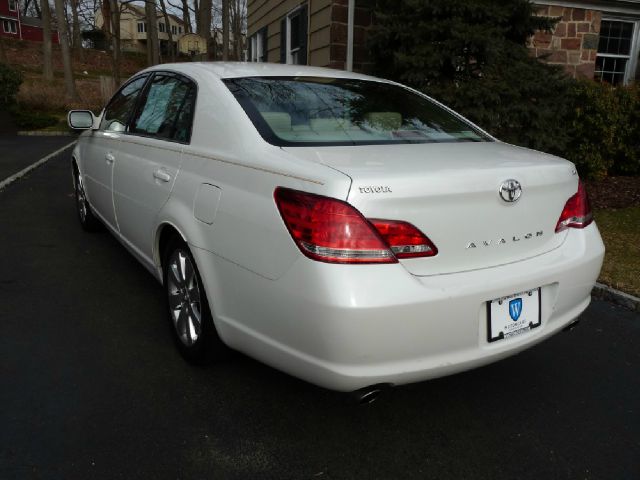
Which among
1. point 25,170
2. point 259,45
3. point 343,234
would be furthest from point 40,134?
point 343,234

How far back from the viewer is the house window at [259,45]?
14742 mm

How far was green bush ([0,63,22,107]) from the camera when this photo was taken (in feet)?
59.4

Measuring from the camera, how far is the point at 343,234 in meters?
1.98

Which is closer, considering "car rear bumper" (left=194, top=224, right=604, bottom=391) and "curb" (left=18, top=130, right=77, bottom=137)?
"car rear bumper" (left=194, top=224, right=604, bottom=391)

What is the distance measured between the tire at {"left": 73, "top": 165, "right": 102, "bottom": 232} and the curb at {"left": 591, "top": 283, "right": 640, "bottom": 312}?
441 centimetres

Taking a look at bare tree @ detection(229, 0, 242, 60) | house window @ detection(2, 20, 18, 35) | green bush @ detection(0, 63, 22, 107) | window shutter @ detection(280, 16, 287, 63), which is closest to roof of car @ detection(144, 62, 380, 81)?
window shutter @ detection(280, 16, 287, 63)

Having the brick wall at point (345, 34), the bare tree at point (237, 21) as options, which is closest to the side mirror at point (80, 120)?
the brick wall at point (345, 34)

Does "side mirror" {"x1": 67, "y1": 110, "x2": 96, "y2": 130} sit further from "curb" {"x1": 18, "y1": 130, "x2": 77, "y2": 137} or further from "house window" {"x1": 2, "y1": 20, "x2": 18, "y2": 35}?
"house window" {"x1": 2, "y1": 20, "x2": 18, "y2": 35}

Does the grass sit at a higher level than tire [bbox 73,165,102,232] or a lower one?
lower

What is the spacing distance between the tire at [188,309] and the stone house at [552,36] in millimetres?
6095

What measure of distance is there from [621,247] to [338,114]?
3.74 meters

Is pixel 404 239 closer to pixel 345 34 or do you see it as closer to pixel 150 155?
pixel 150 155

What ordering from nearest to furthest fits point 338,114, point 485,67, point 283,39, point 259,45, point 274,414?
point 274,414
point 338,114
point 485,67
point 283,39
point 259,45

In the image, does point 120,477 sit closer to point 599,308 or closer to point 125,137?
point 125,137
